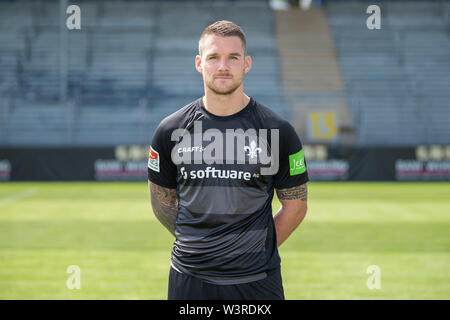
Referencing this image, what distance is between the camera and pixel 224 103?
321 centimetres

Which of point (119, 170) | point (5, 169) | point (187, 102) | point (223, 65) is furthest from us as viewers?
point (187, 102)

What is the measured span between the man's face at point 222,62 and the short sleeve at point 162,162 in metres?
0.43

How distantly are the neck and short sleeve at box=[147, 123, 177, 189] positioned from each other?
308 millimetres

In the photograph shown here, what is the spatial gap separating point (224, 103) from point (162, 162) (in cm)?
52

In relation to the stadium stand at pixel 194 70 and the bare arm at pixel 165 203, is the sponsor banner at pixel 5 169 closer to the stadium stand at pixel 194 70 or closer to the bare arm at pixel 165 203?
the stadium stand at pixel 194 70

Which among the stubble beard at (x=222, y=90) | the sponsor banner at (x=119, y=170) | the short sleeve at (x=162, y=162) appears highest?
the stubble beard at (x=222, y=90)

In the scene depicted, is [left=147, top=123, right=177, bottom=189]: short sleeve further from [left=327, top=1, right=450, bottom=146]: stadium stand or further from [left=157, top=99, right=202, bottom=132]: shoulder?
[left=327, top=1, right=450, bottom=146]: stadium stand

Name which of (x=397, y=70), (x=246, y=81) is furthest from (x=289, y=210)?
(x=397, y=70)

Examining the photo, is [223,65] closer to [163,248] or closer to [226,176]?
[226,176]

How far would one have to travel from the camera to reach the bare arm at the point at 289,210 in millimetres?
3502

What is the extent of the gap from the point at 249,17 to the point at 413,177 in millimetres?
16244

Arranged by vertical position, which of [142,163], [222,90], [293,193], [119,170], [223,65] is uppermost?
[223,65]

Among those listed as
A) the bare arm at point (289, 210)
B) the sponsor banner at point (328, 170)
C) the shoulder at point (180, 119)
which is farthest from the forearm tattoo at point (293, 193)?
the sponsor banner at point (328, 170)

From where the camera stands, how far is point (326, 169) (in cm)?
2205
